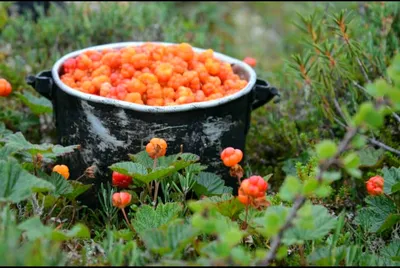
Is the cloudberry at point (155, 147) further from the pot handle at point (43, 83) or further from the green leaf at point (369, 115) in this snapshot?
the green leaf at point (369, 115)

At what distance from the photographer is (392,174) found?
7.47ft

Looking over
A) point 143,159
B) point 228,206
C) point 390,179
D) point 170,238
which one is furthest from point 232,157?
point 390,179

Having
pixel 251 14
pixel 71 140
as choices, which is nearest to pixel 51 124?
pixel 71 140

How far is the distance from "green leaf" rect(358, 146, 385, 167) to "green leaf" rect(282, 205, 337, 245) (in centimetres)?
105

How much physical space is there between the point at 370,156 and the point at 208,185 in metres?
0.86

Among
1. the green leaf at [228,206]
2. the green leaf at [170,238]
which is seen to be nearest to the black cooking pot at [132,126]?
the green leaf at [228,206]

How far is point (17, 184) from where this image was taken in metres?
1.90

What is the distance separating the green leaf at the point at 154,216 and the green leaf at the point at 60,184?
289 mm

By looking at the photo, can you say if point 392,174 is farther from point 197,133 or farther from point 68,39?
point 68,39

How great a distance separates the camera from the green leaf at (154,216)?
6.78 feet

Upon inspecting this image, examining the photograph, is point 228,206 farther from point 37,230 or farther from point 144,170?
point 37,230

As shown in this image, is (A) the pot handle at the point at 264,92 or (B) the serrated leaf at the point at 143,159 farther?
(A) the pot handle at the point at 264,92

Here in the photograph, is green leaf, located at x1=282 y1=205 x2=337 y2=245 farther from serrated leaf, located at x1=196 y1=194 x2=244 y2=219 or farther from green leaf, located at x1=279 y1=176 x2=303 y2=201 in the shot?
serrated leaf, located at x1=196 y1=194 x2=244 y2=219

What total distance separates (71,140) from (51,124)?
75cm
